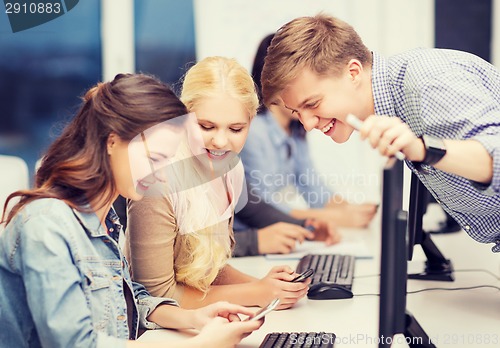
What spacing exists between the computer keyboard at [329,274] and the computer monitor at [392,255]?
1.54 feet

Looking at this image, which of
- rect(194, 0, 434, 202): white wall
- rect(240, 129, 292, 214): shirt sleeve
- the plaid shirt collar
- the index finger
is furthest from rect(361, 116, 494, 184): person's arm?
rect(194, 0, 434, 202): white wall

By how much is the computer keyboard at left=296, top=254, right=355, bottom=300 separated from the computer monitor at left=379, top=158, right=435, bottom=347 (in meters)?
0.47

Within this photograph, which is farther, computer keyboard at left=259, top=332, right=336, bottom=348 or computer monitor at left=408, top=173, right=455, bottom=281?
computer monitor at left=408, top=173, right=455, bottom=281

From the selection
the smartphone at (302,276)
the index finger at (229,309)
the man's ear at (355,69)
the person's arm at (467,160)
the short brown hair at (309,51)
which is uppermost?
the short brown hair at (309,51)

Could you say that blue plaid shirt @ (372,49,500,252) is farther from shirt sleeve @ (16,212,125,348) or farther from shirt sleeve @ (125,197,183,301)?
shirt sleeve @ (16,212,125,348)

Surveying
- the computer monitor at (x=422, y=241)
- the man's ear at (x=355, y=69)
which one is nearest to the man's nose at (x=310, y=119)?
the man's ear at (x=355, y=69)

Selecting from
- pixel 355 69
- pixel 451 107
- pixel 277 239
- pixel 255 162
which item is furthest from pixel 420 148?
pixel 255 162

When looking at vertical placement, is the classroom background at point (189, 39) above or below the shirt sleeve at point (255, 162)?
above

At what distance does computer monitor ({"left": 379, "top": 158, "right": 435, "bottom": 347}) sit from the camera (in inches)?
36.8

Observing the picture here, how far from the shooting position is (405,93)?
137 centimetres

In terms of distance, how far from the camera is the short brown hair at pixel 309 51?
1406 mm

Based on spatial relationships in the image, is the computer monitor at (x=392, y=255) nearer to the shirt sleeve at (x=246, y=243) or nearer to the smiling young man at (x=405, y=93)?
the smiling young man at (x=405, y=93)

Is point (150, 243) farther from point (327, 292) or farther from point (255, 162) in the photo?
point (255, 162)

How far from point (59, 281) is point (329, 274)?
0.76 metres
